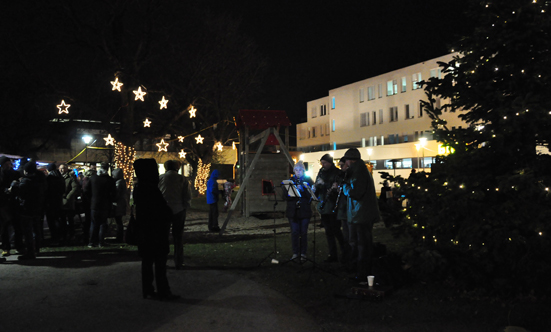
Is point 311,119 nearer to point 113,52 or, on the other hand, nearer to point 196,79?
point 196,79

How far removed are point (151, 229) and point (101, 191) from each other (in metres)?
5.26

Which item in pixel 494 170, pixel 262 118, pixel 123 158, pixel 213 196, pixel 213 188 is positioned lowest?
pixel 213 196

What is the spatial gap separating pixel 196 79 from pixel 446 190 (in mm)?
22421

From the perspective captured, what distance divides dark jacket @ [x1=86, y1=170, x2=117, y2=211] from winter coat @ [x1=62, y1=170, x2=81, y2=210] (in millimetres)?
938

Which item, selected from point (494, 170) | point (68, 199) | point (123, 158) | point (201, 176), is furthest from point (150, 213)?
point (201, 176)

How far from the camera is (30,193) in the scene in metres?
9.05

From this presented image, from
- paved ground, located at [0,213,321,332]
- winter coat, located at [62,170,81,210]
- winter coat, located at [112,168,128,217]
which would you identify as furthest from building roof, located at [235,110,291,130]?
paved ground, located at [0,213,321,332]

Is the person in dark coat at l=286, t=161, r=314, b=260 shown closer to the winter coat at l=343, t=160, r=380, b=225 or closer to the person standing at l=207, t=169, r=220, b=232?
the winter coat at l=343, t=160, r=380, b=225

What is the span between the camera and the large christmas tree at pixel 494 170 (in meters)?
5.64

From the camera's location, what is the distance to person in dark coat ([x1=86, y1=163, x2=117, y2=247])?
1097cm

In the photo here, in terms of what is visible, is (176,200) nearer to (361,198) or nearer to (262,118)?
(361,198)

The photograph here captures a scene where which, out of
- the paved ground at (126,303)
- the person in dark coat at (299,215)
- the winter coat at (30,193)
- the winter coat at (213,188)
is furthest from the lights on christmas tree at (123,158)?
the person in dark coat at (299,215)

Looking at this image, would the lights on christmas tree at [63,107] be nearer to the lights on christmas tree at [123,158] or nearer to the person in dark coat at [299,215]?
the lights on christmas tree at [123,158]

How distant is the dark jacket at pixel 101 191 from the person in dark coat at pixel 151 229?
194 inches
